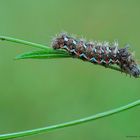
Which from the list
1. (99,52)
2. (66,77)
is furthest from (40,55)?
(66,77)

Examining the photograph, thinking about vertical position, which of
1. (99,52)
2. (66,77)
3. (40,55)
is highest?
(66,77)

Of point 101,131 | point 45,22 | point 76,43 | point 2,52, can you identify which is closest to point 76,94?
point 101,131

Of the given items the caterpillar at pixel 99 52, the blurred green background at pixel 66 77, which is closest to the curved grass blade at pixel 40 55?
the caterpillar at pixel 99 52

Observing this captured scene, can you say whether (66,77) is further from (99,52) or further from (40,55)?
(40,55)

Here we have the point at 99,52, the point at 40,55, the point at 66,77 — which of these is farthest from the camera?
the point at 66,77

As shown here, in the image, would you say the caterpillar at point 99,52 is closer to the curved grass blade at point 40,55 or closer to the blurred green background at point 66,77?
the curved grass blade at point 40,55

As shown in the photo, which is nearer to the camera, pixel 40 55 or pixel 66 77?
pixel 40 55
